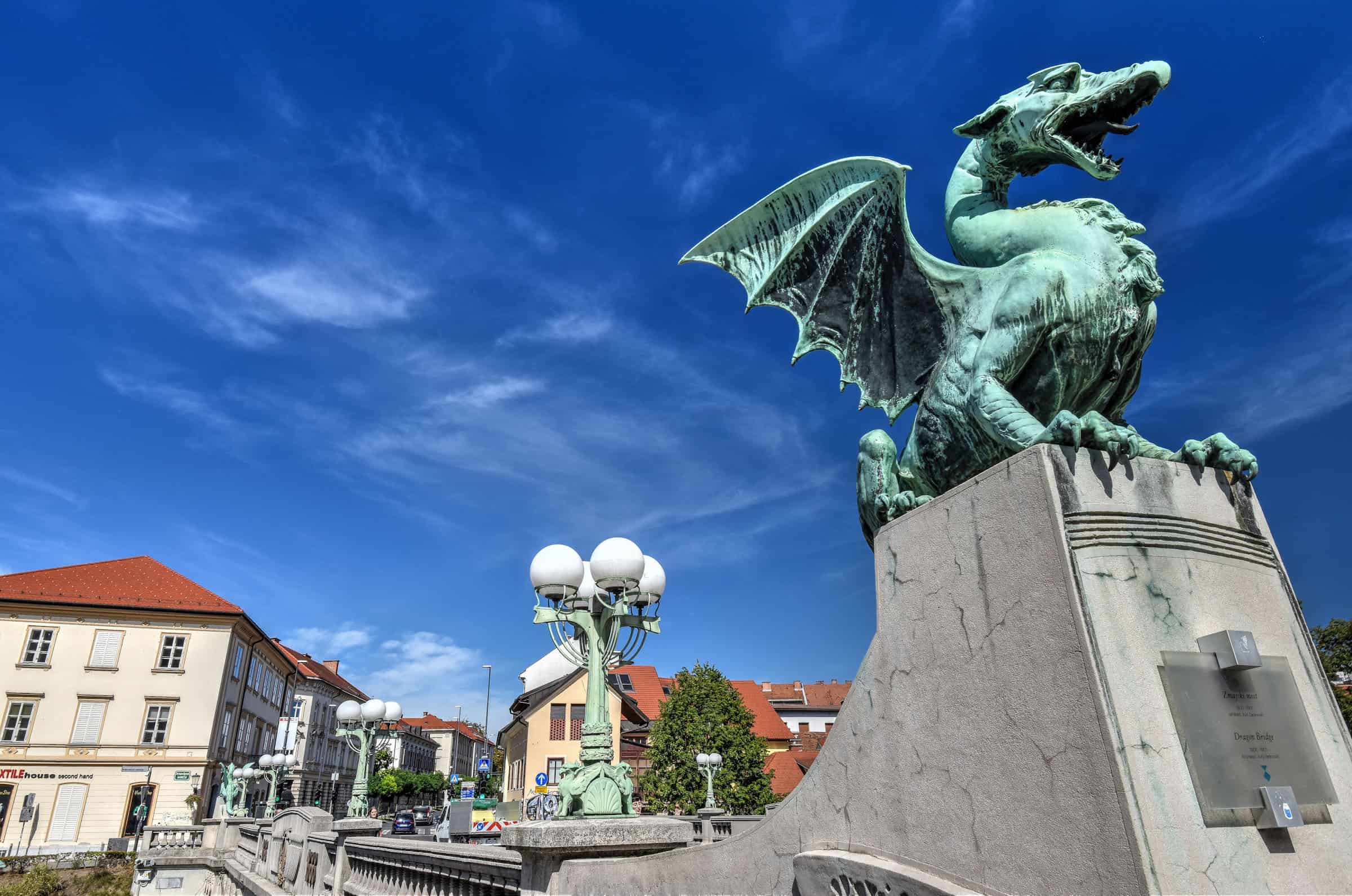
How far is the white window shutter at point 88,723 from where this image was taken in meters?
31.4

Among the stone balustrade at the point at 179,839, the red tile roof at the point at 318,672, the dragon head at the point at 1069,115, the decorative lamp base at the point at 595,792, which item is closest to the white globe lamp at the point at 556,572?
the decorative lamp base at the point at 595,792

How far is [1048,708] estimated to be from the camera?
8.39 feet

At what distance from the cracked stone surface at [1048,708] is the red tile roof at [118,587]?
127 ft

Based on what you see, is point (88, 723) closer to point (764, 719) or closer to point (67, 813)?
point (67, 813)

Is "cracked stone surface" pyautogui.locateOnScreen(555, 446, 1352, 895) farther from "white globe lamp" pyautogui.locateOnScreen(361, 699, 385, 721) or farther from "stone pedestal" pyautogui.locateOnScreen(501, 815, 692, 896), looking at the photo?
"white globe lamp" pyautogui.locateOnScreen(361, 699, 385, 721)

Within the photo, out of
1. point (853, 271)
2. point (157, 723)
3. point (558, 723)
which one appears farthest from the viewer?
point (558, 723)

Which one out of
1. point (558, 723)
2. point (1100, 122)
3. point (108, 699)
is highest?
point (108, 699)

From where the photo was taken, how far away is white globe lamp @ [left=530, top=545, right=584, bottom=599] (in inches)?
255

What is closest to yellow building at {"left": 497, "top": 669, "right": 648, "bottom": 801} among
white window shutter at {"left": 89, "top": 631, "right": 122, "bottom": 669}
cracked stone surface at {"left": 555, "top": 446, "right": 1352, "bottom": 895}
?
white window shutter at {"left": 89, "top": 631, "right": 122, "bottom": 669}

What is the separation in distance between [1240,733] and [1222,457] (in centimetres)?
112

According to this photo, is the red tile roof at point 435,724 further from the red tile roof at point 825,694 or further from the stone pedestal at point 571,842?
the stone pedestal at point 571,842

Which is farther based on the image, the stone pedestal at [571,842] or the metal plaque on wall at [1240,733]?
the stone pedestal at [571,842]

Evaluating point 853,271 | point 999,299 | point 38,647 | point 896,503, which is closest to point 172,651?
point 38,647

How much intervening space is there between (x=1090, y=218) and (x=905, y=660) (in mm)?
2451
